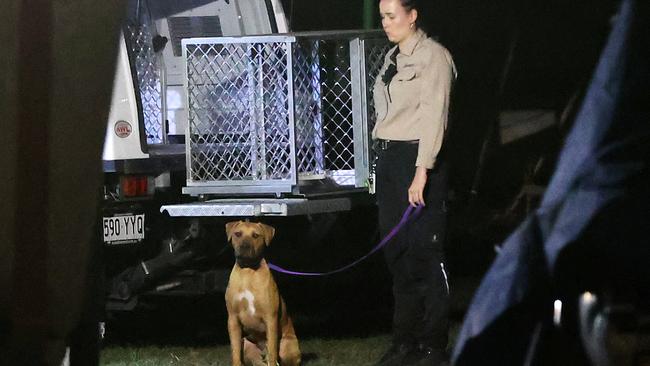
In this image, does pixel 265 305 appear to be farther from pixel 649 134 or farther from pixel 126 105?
pixel 649 134

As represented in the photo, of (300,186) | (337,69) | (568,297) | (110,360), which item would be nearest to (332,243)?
(300,186)

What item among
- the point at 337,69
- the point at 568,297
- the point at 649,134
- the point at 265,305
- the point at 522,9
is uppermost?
the point at 522,9

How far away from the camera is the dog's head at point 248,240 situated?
5637 millimetres

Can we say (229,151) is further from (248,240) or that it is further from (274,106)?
(248,240)

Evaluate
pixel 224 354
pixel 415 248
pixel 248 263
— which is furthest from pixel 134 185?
pixel 415 248

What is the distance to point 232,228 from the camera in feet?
18.9

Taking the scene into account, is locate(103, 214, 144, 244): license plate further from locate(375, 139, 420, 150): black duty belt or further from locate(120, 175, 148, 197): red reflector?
locate(375, 139, 420, 150): black duty belt

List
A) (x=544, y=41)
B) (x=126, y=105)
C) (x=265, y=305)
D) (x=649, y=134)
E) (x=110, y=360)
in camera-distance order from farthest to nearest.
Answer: (x=544, y=41), (x=110, y=360), (x=126, y=105), (x=265, y=305), (x=649, y=134)

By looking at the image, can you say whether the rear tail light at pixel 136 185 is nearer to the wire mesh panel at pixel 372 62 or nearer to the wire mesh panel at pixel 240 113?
the wire mesh panel at pixel 240 113

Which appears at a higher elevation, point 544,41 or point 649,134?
point 544,41

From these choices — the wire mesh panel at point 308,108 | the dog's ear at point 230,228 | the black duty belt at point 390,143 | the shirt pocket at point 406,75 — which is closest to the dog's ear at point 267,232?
the dog's ear at point 230,228

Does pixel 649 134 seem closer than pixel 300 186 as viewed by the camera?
Yes

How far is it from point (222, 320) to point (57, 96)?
146 inches

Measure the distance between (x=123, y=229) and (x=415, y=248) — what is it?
5.30ft
